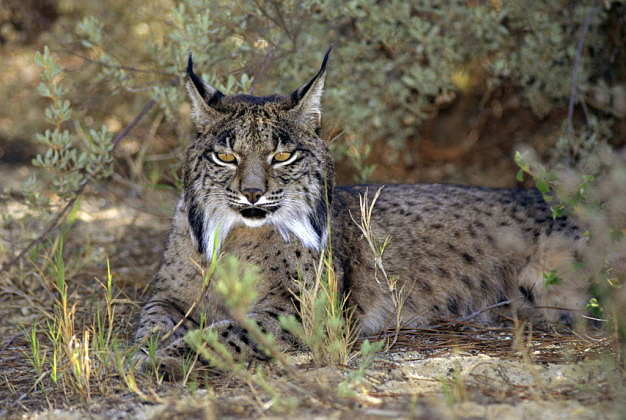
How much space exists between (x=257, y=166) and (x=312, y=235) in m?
0.50

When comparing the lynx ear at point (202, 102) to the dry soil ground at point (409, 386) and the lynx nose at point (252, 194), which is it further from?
the dry soil ground at point (409, 386)

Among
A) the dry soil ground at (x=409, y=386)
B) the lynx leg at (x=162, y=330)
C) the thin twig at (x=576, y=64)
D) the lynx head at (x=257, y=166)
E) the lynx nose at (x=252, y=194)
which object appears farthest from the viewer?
the thin twig at (x=576, y=64)

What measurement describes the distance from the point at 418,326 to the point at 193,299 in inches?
50.4

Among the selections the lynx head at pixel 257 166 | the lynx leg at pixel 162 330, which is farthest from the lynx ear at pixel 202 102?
the lynx leg at pixel 162 330

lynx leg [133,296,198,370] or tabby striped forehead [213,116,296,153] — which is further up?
tabby striped forehead [213,116,296,153]

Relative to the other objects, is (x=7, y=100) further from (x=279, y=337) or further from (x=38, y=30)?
(x=279, y=337)

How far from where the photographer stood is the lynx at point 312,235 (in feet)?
13.2

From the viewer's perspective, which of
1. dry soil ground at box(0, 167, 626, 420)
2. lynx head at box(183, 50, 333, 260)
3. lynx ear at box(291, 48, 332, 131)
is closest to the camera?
dry soil ground at box(0, 167, 626, 420)

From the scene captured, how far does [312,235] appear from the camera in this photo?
13.7 ft

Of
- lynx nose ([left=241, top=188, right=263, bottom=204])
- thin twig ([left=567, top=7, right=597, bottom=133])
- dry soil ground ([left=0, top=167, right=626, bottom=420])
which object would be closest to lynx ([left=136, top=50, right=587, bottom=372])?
lynx nose ([left=241, top=188, right=263, bottom=204])

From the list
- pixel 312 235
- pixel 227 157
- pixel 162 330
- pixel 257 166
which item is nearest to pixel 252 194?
pixel 257 166

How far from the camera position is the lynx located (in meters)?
4.02

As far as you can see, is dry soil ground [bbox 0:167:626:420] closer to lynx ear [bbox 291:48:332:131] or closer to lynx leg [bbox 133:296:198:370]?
lynx leg [bbox 133:296:198:370]

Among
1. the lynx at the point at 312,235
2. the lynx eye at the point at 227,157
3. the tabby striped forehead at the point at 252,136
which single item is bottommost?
the lynx at the point at 312,235
